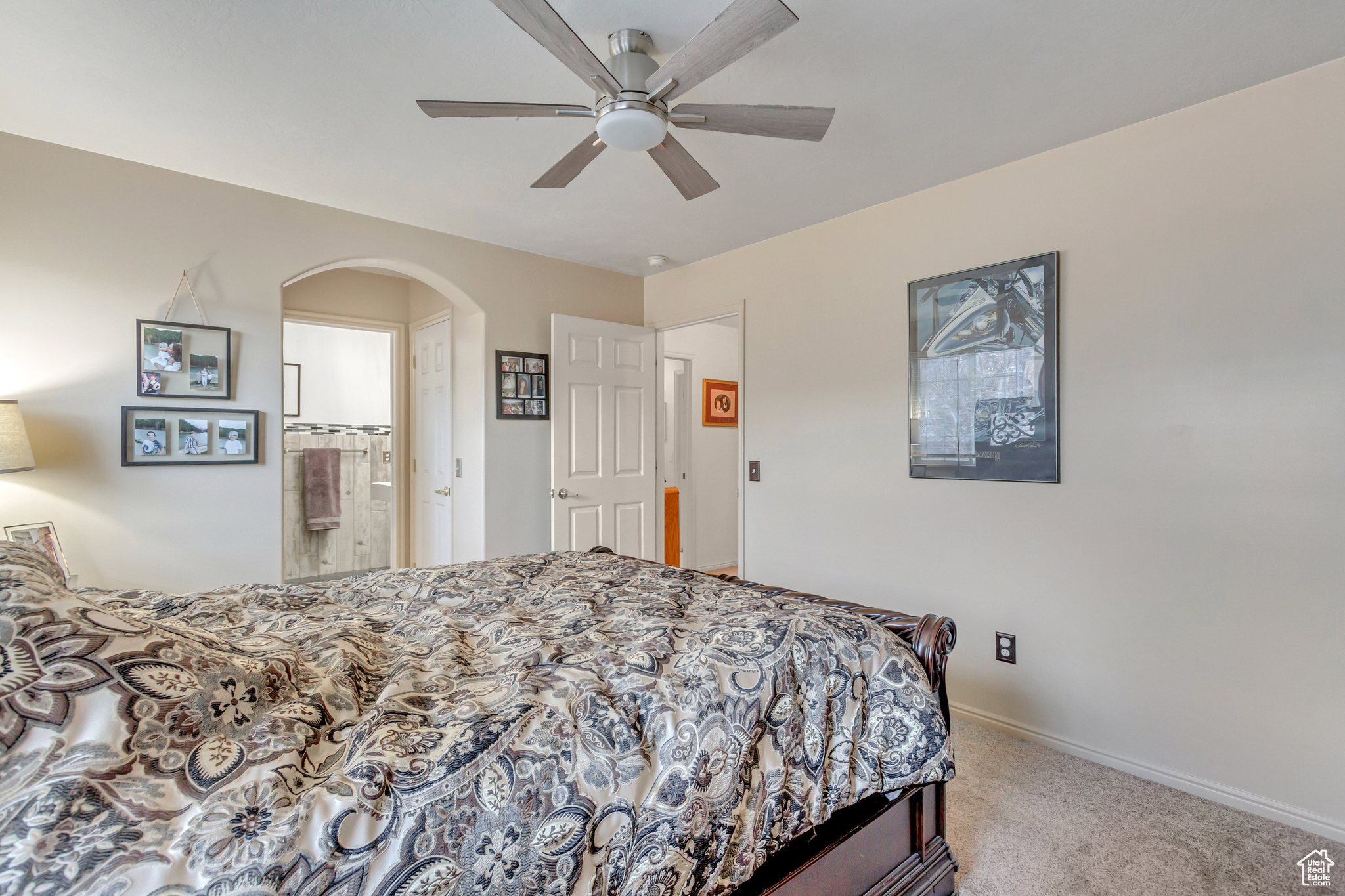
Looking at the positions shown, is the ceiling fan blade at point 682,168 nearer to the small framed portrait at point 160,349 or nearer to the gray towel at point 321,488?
the small framed portrait at point 160,349

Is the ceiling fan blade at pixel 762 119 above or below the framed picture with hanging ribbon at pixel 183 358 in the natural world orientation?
above

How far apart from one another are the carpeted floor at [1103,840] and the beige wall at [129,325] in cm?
306

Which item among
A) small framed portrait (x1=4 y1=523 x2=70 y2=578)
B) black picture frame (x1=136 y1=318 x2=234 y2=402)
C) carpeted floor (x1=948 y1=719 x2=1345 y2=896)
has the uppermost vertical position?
black picture frame (x1=136 y1=318 x2=234 y2=402)

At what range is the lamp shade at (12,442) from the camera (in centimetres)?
203

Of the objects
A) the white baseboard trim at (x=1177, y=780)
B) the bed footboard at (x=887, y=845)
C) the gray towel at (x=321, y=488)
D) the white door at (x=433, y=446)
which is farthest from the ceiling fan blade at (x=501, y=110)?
the gray towel at (x=321, y=488)

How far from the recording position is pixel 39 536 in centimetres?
221

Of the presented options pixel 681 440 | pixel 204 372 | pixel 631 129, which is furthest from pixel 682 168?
pixel 681 440

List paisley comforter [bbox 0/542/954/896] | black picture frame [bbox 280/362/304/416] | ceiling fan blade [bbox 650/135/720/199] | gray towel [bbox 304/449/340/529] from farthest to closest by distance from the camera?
black picture frame [bbox 280/362/304/416] < gray towel [bbox 304/449/340/529] < ceiling fan blade [bbox 650/135/720/199] < paisley comforter [bbox 0/542/954/896]

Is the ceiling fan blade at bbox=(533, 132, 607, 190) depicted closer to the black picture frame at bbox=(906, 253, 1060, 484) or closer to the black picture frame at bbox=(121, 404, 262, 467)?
the black picture frame at bbox=(906, 253, 1060, 484)

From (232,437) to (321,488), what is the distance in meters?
2.46

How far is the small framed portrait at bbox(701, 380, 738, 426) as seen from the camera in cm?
557

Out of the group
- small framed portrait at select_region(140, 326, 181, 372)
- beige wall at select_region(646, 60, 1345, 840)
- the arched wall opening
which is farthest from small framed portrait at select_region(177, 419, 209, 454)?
beige wall at select_region(646, 60, 1345, 840)

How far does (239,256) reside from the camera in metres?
2.75

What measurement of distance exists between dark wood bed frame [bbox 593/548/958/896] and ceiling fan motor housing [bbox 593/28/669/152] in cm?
145
